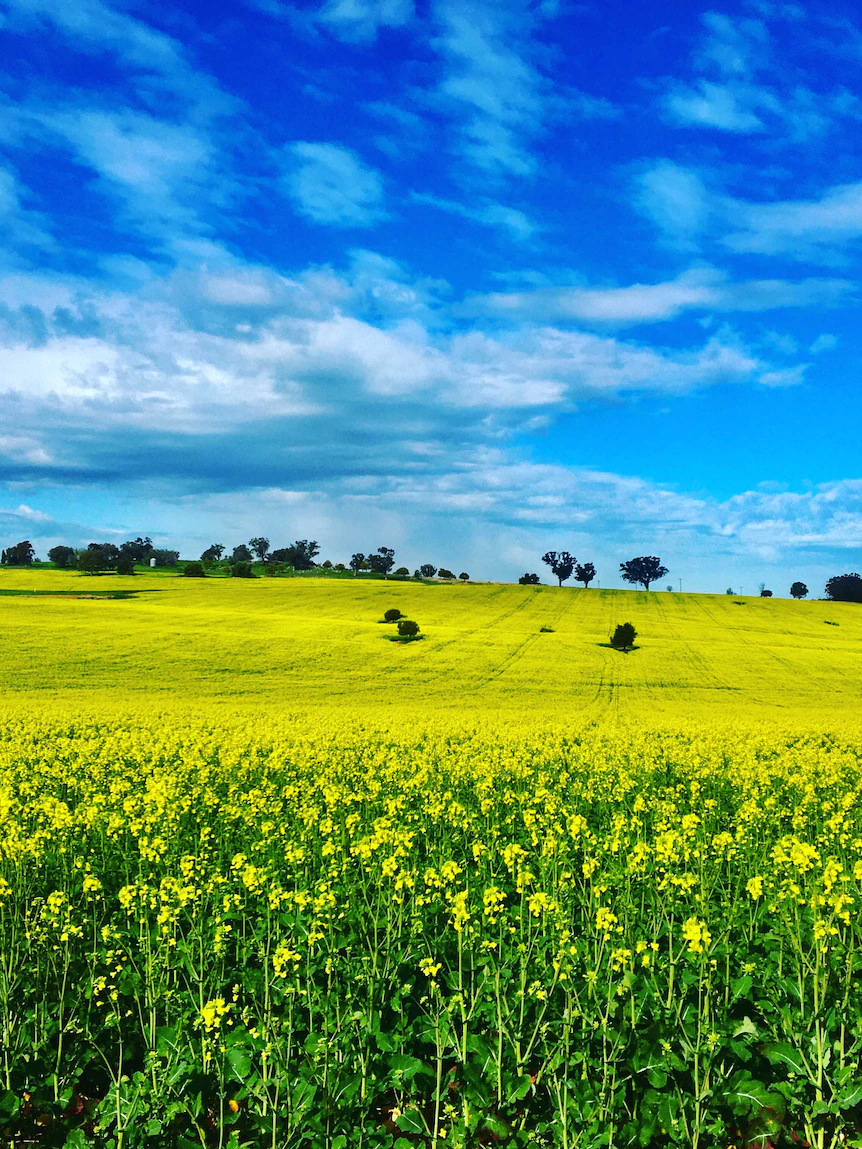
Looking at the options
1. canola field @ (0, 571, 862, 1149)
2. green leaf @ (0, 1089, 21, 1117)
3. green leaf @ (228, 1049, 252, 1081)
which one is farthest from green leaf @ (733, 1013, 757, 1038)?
green leaf @ (0, 1089, 21, 1117)

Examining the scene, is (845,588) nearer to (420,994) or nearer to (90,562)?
(90,562)

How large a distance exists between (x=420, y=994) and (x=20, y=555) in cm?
15991

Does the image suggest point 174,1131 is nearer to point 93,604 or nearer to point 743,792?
point 743,792

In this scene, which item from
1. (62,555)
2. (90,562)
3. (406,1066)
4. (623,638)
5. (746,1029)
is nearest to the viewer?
(406,1066)

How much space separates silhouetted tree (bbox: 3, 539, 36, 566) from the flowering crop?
500 feet

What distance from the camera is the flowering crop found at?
5.63 meters

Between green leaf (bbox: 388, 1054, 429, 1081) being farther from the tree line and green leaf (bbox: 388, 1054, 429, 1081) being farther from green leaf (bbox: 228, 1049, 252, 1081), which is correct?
the tree line

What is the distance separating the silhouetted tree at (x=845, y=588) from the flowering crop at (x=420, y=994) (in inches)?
5046

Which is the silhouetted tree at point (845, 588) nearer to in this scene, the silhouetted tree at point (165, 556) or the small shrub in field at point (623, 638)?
the small shrub in field at point (623, 638)

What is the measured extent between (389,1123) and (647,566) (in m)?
153

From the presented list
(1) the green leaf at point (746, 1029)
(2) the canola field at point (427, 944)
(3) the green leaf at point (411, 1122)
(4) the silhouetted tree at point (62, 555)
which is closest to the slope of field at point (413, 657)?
(2) the canola field at point (427, 944)

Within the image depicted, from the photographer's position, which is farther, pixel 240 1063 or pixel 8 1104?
pixel 240 1063

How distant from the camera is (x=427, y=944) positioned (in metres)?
7.73

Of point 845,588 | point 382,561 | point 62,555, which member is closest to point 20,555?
point 62,555
